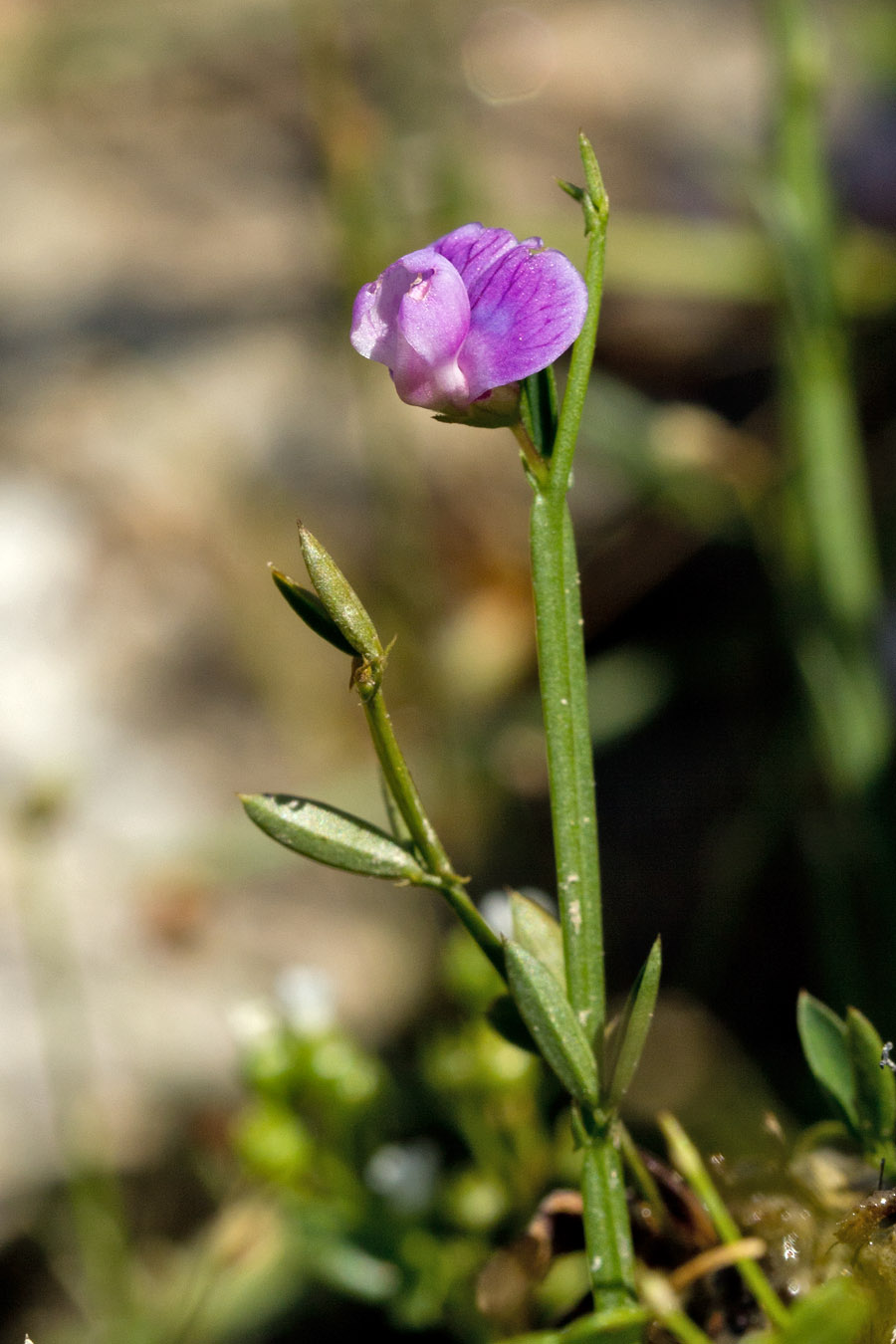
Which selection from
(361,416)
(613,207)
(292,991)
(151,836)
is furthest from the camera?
(613,207)

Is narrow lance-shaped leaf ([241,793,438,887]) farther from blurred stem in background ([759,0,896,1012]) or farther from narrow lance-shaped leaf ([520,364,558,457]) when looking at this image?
blurred stem in background ([759,0,896,1012])

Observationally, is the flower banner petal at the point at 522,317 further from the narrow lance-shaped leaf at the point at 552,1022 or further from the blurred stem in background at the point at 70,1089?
the blurred stem in background at the point at 70,1089

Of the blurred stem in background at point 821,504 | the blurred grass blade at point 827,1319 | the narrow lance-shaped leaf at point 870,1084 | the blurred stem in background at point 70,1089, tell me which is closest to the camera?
the blurred grass blade at point 827,1319

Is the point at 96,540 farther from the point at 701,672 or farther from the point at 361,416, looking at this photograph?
the point at 701,672

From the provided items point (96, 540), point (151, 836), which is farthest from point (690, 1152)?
point (96, 540)

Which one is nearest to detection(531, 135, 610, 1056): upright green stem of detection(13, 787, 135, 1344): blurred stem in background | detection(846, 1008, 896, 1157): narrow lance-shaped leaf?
detection(846, 1008, 896, 1157): narrow lance-shaped leaf

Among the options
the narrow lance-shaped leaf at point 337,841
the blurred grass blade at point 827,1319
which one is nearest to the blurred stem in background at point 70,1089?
the narrow lance-shaped leaf at point 337,841
